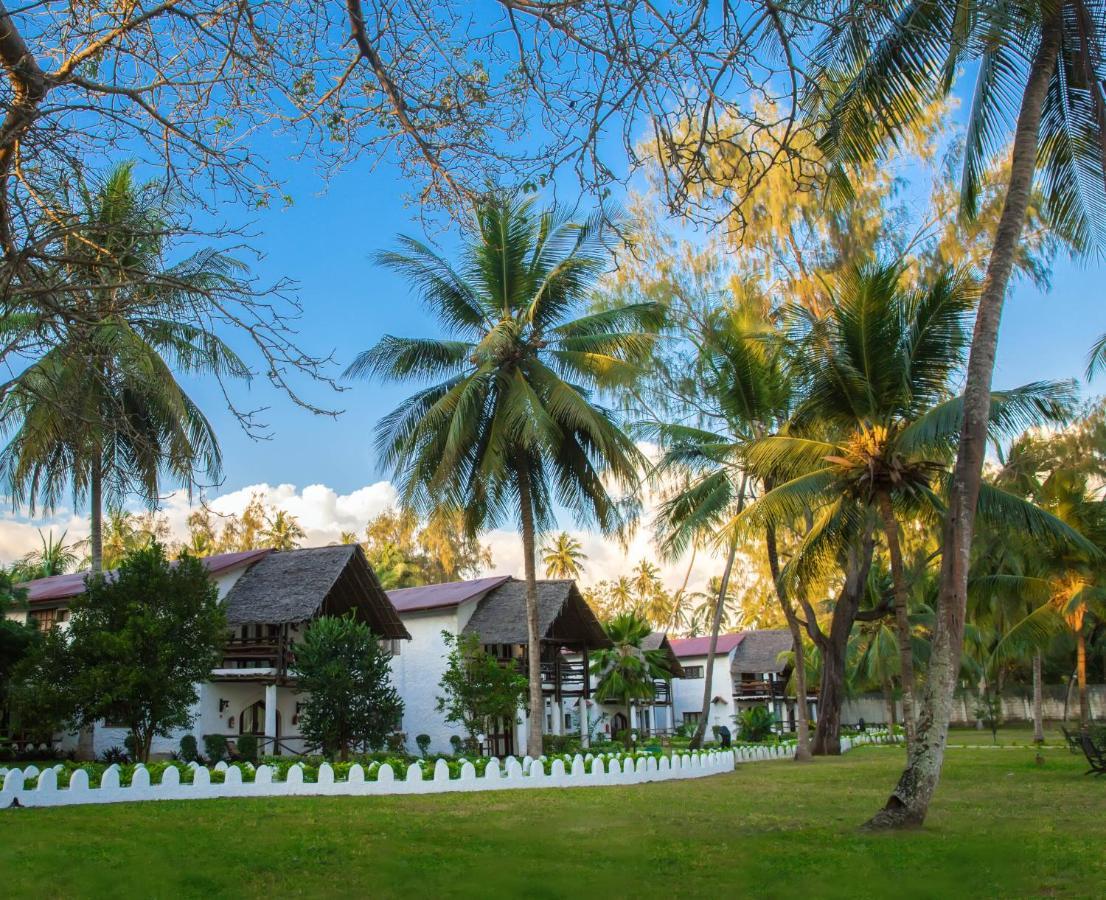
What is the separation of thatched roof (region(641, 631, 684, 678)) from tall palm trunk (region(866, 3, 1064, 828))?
3650 cm

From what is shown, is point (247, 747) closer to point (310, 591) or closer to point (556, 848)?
point (310, 591)

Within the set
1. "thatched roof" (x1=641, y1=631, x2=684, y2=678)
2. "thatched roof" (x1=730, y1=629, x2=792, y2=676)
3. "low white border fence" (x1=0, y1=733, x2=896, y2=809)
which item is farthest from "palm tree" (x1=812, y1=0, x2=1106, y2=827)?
"thatched roof" (x1=730, y1=629, x2=792, y2=676)

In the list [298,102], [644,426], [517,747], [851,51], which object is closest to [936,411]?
[851,51]

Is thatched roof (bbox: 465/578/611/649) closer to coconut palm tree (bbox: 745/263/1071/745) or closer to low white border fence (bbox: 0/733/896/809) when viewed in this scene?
low white border fence (bbox: 0/733/896/809)

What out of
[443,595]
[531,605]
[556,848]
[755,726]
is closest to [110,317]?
[556,848]

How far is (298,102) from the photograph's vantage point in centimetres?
683

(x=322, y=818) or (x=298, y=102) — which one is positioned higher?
(x=298, y=102)

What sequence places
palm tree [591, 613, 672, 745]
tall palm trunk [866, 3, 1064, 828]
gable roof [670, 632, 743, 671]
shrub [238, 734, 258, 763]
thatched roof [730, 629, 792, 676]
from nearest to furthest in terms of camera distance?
tall palm trunk [866, 3, 1064, 828], shrub [238, 734, 258, 763], palm tree [591, 613, 672, 745], thatched roof [730, 629, 792, 676], gable roof [670, 632, 743, 671]

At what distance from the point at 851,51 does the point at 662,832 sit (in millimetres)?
8655

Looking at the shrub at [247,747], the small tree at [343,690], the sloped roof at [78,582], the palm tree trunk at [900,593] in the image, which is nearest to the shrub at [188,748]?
the shrub at [247,747]

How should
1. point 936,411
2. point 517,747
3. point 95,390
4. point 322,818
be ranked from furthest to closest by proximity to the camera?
point 517,747
point 936,411
point 322,818
point 95,390

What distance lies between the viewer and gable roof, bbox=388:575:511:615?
32812 mm

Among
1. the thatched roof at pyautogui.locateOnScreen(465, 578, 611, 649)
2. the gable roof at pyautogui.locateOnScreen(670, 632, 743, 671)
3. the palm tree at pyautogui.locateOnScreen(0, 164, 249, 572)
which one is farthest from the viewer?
the gable roof at pyautogui.locateOnScreen(670, 632, 743, 671)

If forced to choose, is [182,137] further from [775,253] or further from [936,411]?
[775,253]
